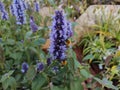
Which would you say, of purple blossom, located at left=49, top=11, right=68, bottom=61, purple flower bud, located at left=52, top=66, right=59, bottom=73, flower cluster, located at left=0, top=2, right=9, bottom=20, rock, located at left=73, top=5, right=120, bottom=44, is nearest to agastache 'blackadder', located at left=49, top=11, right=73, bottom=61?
purple blossom, located at left=49, top=11, right=68, bottom=61

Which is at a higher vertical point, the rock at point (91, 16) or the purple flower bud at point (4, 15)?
the purple flower bud at point (4, 15)

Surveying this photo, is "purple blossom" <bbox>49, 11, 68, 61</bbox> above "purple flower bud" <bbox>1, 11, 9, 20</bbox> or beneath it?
beneath

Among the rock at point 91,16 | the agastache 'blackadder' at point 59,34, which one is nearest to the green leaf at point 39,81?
the agastache 'blackadder' at point 59,34

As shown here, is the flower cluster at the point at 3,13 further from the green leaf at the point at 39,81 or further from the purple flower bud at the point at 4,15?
the green leaf at the point at 39,81

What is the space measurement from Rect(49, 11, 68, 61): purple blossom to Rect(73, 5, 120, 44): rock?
1.51 meters

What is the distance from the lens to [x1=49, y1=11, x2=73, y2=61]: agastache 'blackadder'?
1.75 meters

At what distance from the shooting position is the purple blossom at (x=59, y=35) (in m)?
1.75

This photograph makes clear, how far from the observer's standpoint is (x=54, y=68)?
77.6 inches

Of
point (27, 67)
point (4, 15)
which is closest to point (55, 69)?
point (27, 67)

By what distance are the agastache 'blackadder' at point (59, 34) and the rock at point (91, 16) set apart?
4.93ft

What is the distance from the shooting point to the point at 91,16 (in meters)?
3.54

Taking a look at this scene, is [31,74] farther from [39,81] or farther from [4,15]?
[4,15]

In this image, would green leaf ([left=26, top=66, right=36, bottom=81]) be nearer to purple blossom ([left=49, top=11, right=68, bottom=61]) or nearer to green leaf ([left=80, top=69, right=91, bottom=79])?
purple blossom ([left=49, top=11, right=68, bottom=61])

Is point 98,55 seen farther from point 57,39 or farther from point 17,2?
point 57,39
